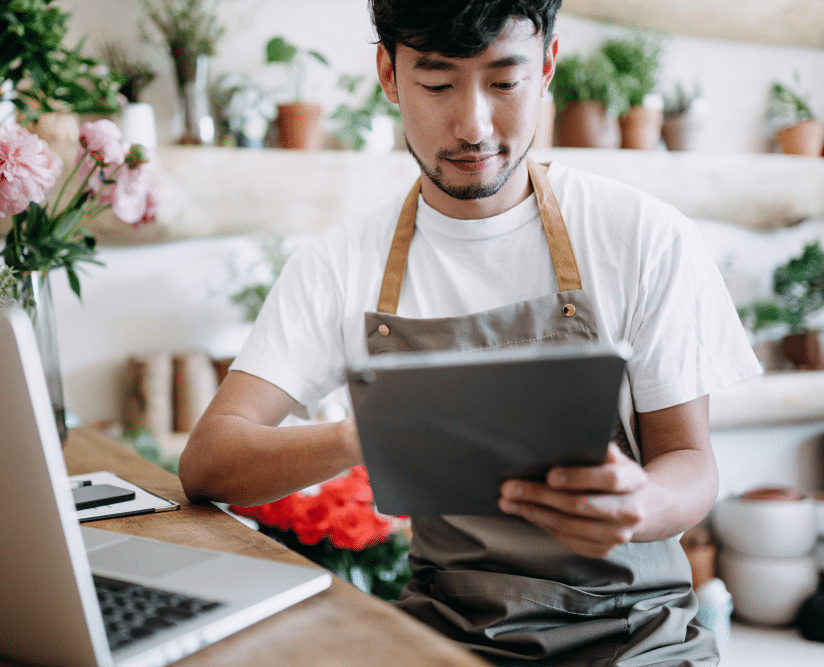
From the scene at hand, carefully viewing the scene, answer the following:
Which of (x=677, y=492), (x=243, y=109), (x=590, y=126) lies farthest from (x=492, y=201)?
(x=590, y=126)

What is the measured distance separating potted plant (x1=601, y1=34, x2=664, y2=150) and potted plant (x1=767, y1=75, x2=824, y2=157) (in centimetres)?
67

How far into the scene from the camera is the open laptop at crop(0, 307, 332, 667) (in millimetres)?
495

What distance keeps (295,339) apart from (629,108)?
2.02m

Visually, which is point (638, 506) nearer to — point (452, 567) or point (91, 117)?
point (452, 567)

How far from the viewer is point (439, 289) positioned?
1.17 m

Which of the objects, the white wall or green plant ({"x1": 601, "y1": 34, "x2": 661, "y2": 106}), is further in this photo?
green plant ({"x1": 601, "y1": 34, "x2": 661, "y2": 106})

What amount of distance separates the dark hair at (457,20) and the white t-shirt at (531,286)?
260 millimetres

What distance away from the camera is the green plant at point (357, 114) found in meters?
2.38

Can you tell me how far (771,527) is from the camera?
9.09 ft

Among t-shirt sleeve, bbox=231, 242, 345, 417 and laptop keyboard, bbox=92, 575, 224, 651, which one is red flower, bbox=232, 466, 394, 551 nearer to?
t-shirt sleeve, bbox=231, 242, 345, 417

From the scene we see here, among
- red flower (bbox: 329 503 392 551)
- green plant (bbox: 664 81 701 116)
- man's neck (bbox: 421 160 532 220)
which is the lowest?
red flower (bbox: 329 503 392 551)

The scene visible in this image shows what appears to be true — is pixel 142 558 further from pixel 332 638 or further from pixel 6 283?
pixel 6 283

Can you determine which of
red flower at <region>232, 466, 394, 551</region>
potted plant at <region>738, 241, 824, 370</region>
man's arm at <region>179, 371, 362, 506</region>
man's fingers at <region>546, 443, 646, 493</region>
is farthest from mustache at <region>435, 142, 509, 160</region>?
potted plant at <region>738, 241, 824, 370</region>

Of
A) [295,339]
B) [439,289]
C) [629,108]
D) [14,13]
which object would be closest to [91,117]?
[14,13]
